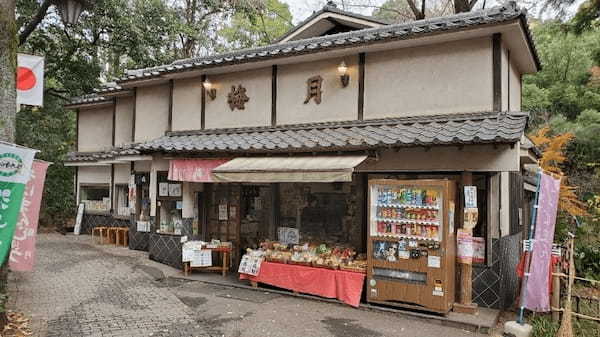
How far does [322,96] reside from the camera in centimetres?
1020

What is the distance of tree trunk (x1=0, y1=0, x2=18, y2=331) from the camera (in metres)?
6.06

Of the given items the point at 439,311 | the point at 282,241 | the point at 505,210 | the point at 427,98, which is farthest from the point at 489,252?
the point at 282,241

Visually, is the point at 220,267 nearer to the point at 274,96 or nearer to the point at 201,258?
the point at 201,258

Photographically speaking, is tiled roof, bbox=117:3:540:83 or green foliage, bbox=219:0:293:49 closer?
tiled roof, bbox=117:3:540:83

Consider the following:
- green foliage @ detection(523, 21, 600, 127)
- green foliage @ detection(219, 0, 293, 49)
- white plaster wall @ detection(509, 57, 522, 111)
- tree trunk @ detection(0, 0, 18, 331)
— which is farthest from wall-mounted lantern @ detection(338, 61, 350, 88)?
green foliage @ detection(219, 0, 293, 49)

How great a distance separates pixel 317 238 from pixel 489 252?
400 cm

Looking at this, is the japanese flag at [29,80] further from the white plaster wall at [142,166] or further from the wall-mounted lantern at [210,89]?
the white plaster wall at [142,166]

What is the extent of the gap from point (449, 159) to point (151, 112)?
988 cm

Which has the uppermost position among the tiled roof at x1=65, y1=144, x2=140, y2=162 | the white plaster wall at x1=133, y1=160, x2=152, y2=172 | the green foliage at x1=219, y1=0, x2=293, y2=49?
the green foliage at x1=219, y1=0, x2=293, y2=49

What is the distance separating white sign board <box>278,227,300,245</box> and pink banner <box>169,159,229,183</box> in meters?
2.31

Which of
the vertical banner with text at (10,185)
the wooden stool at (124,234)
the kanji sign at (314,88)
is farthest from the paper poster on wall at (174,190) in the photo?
the vertical banner with text at (10,185)

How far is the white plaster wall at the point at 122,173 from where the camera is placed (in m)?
15.9

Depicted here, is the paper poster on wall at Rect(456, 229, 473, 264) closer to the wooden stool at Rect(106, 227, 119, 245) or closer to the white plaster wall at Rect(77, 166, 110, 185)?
the wooden stool at Rect(106, 227, 119, 245)

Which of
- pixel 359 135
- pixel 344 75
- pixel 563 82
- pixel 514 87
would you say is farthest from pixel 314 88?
pixel 563 82
